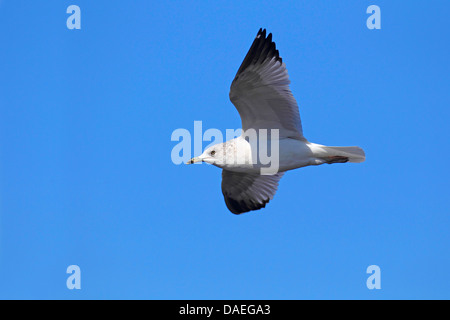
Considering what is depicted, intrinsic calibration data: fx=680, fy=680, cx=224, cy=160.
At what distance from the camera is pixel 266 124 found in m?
7.32

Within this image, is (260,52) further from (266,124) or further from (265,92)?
(266,124)

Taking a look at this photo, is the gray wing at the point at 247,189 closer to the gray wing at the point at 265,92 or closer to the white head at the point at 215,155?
the white head at the point at 215,155

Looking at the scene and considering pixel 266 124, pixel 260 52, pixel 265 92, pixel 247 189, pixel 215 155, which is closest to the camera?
pixel 260 52

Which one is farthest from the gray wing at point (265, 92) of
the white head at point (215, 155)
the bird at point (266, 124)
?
the white head at point (215, 155)

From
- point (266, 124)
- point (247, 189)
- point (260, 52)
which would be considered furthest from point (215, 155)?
point (260, 52)

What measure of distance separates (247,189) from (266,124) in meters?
1.29

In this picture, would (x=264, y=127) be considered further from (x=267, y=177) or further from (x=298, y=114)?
(x=267, y=177)

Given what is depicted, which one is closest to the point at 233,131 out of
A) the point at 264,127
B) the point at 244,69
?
the point at 264,127

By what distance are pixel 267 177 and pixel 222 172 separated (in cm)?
58

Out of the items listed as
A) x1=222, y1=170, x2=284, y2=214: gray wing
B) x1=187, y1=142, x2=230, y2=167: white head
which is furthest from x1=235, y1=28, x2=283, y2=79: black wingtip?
x1=222, y1=170, x2=284, y2=214: gray wing

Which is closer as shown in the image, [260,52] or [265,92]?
[260,52]

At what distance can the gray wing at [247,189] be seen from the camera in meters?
8.21

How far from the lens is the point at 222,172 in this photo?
27.5 feet

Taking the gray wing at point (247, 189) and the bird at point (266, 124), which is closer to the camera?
the bird at point (266, 124)
